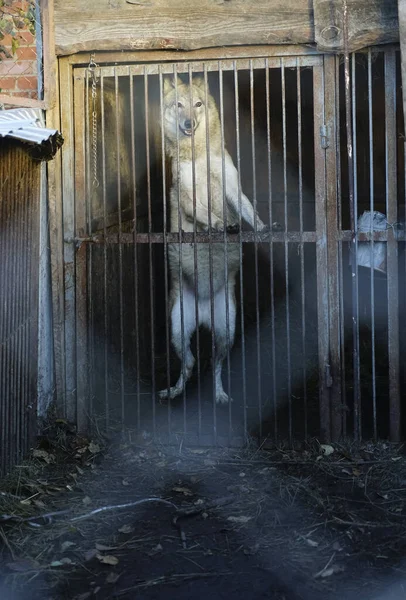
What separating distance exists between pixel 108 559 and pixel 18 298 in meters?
1.62

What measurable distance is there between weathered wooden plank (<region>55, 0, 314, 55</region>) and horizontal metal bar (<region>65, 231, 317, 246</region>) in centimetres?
113

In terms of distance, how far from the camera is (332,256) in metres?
4.81

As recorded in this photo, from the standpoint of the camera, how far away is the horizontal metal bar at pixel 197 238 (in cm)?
486

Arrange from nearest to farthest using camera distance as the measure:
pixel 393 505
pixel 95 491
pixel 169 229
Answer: pixel 393 505
pixel 95 491
pixel 169 229

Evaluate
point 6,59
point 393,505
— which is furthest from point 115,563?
point 6,59

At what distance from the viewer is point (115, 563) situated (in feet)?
11.2

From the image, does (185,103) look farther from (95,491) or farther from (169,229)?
(95,491)

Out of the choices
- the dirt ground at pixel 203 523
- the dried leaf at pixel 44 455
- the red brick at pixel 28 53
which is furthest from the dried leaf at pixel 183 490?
the red brick at pixel 28 53

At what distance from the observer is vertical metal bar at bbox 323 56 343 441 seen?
15.6ft

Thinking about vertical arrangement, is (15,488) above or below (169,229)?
below

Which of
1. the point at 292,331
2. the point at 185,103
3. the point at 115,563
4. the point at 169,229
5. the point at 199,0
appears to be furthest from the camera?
the point at 292,331

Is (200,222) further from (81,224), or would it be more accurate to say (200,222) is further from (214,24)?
(214,24)

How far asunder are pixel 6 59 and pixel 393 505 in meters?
3.53

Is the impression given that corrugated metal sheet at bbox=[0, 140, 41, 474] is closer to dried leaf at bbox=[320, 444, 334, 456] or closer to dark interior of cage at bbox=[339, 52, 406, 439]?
dried leaf at bbox=[320, 444, 334, 456]
